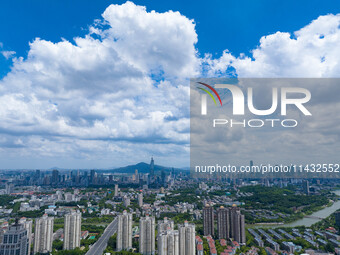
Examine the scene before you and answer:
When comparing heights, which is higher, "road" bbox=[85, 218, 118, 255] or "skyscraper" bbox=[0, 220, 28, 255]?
"skyscraper" bbox=[0, 220, 28, 255]

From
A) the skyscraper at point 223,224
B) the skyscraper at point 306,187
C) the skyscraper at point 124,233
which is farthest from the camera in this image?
the skyscraper at point 306,187

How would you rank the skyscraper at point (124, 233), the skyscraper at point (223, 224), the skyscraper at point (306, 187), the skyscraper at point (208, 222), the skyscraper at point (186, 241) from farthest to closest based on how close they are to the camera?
the skyscraper at point (306, 187) → the skyscraper at point (208, 222) → the skyscraper at point (223, 224) → the skyscraper at point (124, 233) → the skyscraper at point (186, 241)

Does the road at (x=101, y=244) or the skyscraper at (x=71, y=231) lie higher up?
the skyscraper at (x=71, y=231)

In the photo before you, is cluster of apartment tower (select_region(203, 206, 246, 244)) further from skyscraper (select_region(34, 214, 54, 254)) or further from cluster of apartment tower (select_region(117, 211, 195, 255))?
skyscraper (select_region(34, 214, 54, 254))

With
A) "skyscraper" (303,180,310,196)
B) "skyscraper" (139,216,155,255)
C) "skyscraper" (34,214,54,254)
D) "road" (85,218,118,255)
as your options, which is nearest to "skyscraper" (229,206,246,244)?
"skyscraper" (139,216,155,255)

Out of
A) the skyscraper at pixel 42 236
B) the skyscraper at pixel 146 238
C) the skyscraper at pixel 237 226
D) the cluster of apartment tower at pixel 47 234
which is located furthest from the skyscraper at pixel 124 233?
the skyscraper at pixel 237 226

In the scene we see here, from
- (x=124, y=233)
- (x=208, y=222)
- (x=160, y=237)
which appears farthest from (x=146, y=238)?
(x=208, y=222)

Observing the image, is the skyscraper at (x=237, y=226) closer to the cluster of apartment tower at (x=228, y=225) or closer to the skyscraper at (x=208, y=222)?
the cluster of apartment tower at (x=228, y=225)
